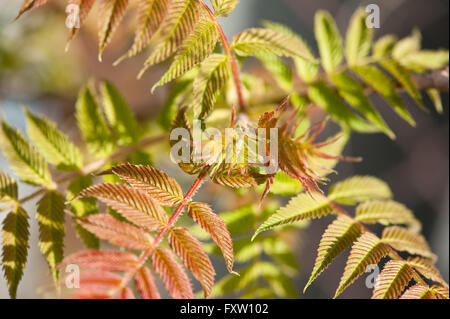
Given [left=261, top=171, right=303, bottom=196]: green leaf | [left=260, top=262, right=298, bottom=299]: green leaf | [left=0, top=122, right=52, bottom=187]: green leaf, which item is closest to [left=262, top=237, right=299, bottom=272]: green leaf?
[left=260, top=262, right=298, bottom=299]: green leaf

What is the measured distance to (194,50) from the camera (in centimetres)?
49

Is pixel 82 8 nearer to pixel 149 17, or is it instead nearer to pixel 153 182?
pixel 149 17

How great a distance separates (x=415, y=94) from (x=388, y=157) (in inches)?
41.1

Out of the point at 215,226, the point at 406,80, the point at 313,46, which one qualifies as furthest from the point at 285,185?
the point at 313,46

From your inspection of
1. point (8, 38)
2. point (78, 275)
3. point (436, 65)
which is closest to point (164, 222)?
point (78, 275)

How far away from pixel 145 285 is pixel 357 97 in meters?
0.53

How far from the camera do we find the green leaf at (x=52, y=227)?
55 centimetres

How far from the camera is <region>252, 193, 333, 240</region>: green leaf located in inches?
20.5

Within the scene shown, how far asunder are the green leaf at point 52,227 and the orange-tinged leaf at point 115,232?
4.9 inches

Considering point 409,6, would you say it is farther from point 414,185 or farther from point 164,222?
point 164,222

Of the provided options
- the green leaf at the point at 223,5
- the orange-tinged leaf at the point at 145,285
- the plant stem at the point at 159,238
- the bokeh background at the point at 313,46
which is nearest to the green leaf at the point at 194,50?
the green leaf at the point at 223,5

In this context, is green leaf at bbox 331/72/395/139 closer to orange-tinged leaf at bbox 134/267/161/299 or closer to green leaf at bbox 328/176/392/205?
green leaf at bbox 328/176/392/205

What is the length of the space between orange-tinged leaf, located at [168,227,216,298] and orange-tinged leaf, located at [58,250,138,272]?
0.06 m

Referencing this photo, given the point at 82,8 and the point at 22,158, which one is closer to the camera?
the point at 82,8
